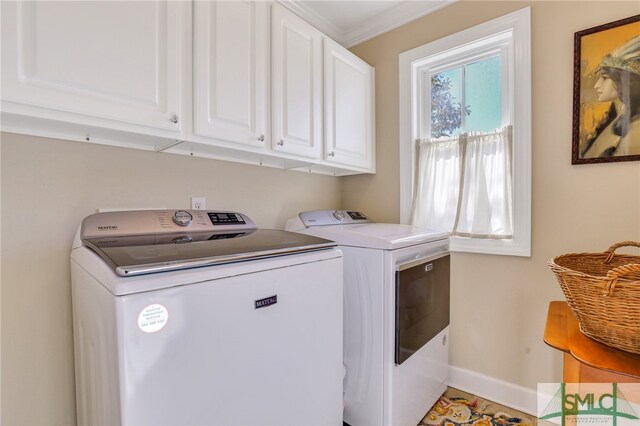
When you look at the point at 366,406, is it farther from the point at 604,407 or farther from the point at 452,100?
the point at 452,100

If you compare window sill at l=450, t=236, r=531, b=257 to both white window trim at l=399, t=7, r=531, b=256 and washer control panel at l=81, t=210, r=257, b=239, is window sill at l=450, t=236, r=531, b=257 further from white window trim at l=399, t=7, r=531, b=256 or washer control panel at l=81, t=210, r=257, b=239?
washer control panel at l=81, t=210, r=257, b=239

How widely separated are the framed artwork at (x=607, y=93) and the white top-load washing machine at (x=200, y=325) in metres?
1.41

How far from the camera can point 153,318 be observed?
790 millimetres

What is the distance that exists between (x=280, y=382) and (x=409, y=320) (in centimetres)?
74

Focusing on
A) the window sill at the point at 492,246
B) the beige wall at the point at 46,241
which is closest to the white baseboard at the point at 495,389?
the window sill at the point at 492,246

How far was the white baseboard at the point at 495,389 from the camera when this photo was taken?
5.83 ft

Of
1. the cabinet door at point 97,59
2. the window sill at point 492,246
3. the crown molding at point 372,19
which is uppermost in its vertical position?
the crown molding at point 372,19

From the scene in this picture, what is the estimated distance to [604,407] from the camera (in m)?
0.80

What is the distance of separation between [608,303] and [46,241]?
184 cm

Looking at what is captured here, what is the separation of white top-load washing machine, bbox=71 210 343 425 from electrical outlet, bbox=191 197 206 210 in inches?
8.0

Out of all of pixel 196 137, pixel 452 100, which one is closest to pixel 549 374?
pixel 452 100

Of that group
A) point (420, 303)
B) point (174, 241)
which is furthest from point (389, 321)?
point (174, 241)

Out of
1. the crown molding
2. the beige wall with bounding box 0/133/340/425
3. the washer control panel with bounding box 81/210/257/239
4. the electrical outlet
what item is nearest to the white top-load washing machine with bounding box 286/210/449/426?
the washer control panel with bounding box 81/210/257/239

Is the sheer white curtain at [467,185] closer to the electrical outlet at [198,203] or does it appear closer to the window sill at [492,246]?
the window sill at [492,246]
